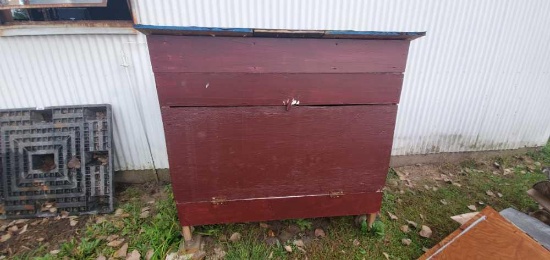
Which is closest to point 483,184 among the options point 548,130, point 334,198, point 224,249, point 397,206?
point 397,206

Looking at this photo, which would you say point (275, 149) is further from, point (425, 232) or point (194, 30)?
point (425, 232)

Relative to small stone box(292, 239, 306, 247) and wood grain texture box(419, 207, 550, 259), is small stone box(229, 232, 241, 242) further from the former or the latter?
wood grain texture box(419, 207, 550, 259)

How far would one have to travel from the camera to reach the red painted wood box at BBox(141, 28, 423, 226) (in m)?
1.76

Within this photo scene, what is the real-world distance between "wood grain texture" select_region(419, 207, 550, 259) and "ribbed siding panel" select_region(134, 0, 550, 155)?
5.82 feet

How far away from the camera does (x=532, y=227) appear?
2283 millimetres

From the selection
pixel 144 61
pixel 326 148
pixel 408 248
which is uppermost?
pixel 144 61

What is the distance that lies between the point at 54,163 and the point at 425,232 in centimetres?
432

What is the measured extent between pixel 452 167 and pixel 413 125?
1.04 metres

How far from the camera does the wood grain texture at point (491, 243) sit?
6.14 ft

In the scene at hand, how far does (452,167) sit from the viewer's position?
12.9 feet

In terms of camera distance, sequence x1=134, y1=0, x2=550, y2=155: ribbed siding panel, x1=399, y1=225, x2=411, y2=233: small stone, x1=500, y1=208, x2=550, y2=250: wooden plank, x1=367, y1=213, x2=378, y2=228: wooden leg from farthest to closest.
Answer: x1=134, y1=0, x2=550, y2=155: ribbed siding panel
x1=399, y1=225, x2=411, y2=233: small stone
x1=367, y1=213, x2=378, y2=228: wooden leg
x1=500, y1=208, x2=550, y2=250: wooden plank

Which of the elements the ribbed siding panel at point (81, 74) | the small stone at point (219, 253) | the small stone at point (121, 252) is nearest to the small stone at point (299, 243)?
the small stone at point (219, 253)

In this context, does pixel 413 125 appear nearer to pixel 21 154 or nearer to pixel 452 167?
pixel 452 167

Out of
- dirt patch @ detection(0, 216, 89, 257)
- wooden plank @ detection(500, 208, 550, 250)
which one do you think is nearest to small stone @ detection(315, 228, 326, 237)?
wooden plank @ detection(500, 208, 550, 250)
